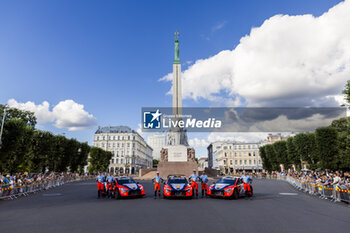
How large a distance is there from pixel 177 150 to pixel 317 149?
2291cm

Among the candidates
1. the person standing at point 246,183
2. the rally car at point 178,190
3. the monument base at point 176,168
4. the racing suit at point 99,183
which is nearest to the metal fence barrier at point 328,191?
the person standing at point 246,183

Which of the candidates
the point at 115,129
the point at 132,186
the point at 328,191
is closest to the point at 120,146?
the point at 115,129

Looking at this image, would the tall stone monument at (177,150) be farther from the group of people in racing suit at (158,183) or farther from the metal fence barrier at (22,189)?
the group of people in racing suit at (158,183)

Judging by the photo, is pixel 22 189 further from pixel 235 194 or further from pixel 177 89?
pixel 177 89

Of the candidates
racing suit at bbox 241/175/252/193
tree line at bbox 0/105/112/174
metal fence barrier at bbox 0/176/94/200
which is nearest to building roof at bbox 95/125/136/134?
tree line at bbox 0/105/112/174

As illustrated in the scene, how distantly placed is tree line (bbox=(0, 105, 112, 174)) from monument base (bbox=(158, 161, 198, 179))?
19330 mm

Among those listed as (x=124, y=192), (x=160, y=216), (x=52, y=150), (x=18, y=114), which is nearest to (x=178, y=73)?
(x=52, y=150)

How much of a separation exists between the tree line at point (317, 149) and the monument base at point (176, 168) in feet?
65.2

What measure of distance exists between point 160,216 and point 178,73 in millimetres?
44437

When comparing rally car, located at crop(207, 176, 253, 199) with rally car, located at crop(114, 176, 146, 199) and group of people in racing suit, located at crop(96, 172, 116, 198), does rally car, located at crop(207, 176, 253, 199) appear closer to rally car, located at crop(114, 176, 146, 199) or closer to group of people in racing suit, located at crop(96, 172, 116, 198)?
rally car, located at crop(114, 176, 146, 199)

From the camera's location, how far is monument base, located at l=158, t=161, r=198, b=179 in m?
42.8

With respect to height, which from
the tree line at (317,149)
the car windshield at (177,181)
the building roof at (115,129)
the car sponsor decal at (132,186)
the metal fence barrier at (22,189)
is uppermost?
the building roof at (115,129)

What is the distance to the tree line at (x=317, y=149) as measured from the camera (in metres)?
32.7

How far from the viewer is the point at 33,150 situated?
3884 cm
